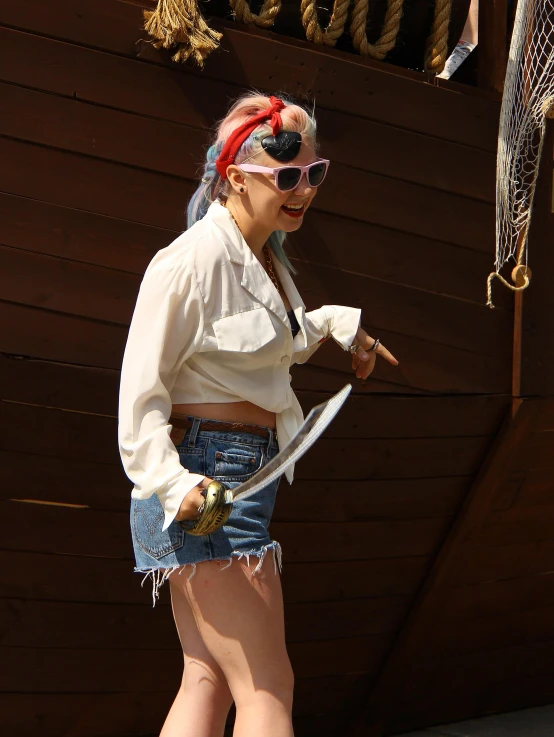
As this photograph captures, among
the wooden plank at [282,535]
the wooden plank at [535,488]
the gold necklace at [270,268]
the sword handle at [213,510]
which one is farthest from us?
the wooden plank at [535,488]

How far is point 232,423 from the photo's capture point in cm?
199

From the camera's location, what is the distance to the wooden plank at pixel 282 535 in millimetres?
2848

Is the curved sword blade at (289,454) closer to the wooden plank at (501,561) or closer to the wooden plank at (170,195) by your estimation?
the wooden plank at (170,195)

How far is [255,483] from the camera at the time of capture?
73.6 inches

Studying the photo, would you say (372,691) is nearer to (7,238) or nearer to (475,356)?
(475,356)

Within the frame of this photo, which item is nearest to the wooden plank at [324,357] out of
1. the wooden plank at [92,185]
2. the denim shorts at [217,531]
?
the wooden plank at [92,185]

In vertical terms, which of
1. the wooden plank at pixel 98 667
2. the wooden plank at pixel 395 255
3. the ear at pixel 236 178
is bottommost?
the wooden plank at pixel 98 667

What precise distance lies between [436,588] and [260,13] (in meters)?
1.86

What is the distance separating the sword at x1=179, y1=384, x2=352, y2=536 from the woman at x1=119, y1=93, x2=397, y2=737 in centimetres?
3

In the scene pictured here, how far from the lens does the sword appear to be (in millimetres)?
1760

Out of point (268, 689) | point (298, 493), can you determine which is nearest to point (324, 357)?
point (298, 493)

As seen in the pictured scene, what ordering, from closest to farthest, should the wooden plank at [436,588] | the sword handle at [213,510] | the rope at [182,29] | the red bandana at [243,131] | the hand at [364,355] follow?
the sword handle at [213,510]
the red bandana at [243,131]
the hand at [364,355]
the rope at [182,29]
the wooden plank at [436,588]

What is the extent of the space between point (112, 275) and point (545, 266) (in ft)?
4.37

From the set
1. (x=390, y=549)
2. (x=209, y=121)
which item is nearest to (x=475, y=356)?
(x=390, y=549)
